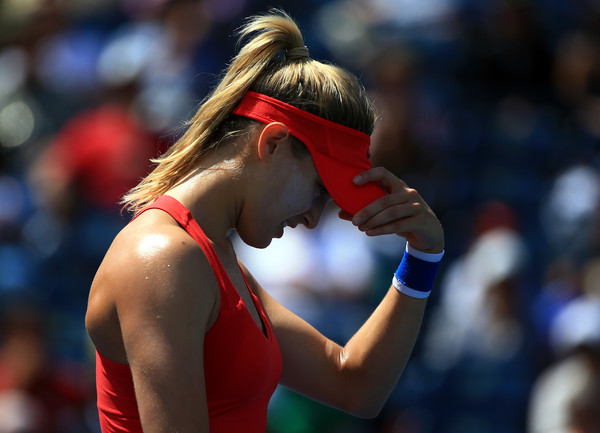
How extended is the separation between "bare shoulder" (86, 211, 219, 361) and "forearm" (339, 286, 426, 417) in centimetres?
65

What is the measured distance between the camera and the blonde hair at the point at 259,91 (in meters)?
1.84

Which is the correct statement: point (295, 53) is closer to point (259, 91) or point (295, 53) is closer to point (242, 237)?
point (259, 91)

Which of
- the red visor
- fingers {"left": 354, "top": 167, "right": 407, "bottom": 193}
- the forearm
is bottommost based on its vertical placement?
the forearm

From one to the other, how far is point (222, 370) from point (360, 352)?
1.97ft

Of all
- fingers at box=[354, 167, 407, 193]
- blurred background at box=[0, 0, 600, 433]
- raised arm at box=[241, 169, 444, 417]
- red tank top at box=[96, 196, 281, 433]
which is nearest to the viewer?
red tank top at box=[96, 196, 281, 433]

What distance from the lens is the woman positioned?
156 centimetres

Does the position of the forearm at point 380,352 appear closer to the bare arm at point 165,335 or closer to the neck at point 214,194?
the neck at point 214,194

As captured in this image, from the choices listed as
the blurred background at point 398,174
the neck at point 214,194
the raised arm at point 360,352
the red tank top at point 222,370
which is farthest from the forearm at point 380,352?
the blurred background at point 398,174

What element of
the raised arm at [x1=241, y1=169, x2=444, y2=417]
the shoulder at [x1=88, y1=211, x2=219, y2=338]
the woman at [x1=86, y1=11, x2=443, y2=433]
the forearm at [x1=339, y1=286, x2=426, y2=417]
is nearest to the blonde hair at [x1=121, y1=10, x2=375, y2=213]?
the woman at [x1=86, y1=11, x2=443, y2=433]

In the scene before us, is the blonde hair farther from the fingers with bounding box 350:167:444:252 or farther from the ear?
the fingers with bounding box 350:167:444:252

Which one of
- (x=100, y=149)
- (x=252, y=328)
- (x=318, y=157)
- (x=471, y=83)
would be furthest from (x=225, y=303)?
(x=471, y=83)

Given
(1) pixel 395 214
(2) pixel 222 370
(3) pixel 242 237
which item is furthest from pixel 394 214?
(2) pixel 222 370

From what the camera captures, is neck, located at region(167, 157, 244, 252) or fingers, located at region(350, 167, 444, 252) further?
fingers, located at region(350, 167, 444, 252)

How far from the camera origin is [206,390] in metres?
1.70
